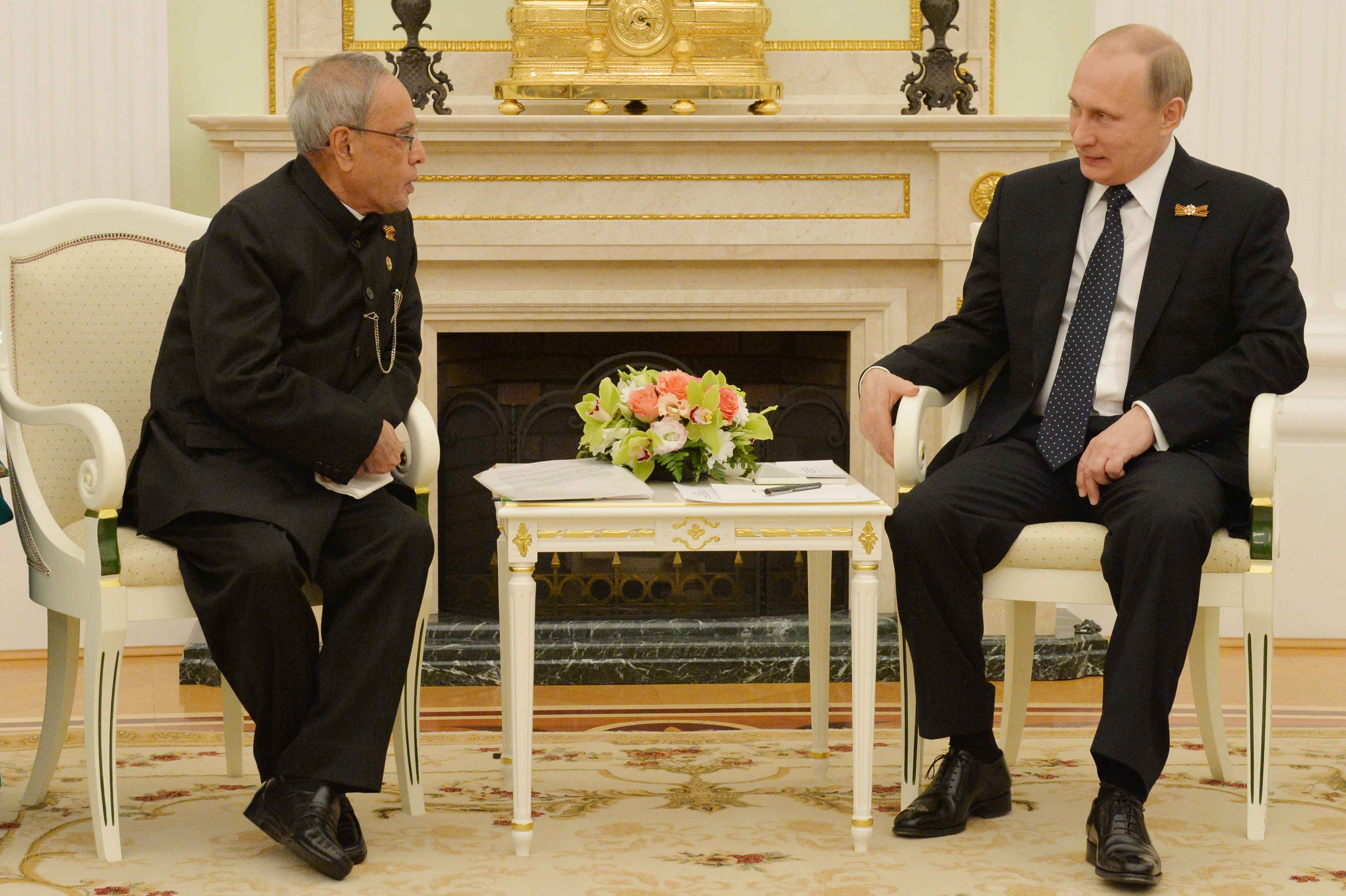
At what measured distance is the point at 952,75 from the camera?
407cm

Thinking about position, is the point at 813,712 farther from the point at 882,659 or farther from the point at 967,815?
the point at 882,659

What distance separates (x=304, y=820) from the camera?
2.37 m

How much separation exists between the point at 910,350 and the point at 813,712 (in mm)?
734

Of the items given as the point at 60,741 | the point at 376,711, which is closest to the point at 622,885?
the point at 376,711

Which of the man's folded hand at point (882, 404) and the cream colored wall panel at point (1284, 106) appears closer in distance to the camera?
the man's folded hand at point (882, 404)

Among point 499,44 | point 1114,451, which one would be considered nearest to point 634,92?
point 499,44

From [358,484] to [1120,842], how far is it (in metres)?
1.38

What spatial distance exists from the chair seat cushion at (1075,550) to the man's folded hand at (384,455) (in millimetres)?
1061

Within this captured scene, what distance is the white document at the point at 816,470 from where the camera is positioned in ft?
9.09

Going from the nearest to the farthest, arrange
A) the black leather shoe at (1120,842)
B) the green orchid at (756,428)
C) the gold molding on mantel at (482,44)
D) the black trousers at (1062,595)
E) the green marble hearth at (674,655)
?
1. the black leather shoe at (1120,842)
2. the black trousers at (1062,595)
3. the green orchid at (756,428)
4. the green marble hearth at (674,655)
5. the gold molding on mantel at (482,44)

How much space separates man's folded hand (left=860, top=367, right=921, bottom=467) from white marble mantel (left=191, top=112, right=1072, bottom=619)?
52.7 inches

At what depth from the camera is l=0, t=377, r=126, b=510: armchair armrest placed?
2465 millimetres

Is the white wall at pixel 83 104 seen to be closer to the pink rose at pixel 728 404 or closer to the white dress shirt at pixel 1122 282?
the pink rose at pixel 728 404

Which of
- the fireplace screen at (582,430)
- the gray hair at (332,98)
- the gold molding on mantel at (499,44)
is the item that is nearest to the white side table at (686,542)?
the gray hair at (332,98)
